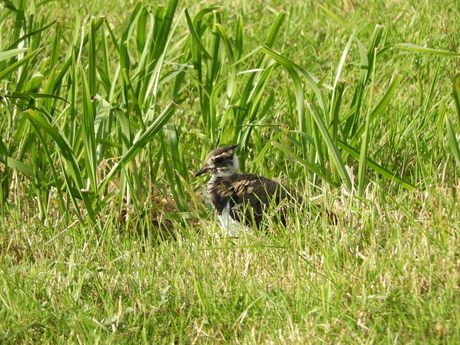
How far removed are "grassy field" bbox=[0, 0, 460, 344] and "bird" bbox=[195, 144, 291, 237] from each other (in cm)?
14

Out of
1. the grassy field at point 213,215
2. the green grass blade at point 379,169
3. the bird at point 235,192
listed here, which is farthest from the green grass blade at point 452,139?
the bird at point 235,192

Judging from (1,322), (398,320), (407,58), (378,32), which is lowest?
(1,322)

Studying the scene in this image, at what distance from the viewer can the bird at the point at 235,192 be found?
4414mm

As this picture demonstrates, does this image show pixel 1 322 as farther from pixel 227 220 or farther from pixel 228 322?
pixel 227 220

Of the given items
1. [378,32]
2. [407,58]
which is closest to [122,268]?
[378,32]

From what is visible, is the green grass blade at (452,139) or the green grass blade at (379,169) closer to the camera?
the green grass blade at (452,139)

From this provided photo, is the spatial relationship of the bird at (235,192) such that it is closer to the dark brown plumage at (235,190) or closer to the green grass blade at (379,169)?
the dark brown plumage at (235,190)

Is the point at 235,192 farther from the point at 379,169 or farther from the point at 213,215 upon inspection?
the point at 379,169

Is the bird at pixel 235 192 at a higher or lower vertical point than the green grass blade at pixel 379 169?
lower

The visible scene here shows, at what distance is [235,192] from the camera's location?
464 centimetres

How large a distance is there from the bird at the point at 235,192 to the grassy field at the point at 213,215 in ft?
0.45

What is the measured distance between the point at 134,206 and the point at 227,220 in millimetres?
675

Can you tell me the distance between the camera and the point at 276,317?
10.6 feet

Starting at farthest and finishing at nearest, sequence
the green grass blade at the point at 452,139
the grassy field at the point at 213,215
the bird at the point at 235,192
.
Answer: the bird at the point at 235,192 → the green grass blade at the point at 452,139 → the grassy field at the point at 213,215
